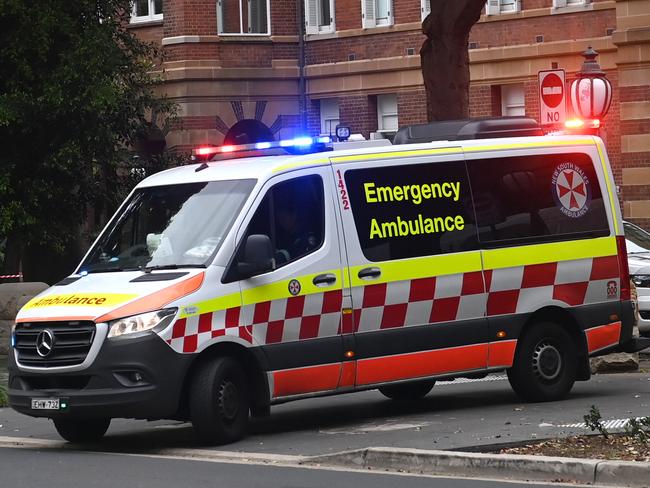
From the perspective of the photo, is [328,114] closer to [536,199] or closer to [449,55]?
[449,55]

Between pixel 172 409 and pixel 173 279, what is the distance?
942 millimetres

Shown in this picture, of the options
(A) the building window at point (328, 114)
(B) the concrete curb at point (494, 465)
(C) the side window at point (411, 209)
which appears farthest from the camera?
(A) the building window at point (328, 114)

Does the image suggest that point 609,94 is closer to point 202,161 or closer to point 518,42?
point 518,42

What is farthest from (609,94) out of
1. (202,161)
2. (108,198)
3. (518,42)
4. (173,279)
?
(173,279)

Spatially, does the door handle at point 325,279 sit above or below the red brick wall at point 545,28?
below

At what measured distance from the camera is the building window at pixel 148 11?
114 ft

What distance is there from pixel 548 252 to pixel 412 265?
144 centimetres

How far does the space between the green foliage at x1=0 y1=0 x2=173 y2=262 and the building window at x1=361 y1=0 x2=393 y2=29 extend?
9450mm

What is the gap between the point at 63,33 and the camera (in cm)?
2256

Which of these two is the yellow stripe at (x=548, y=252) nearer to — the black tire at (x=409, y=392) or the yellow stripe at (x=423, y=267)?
the yellow stripe at (x=423, y=267)

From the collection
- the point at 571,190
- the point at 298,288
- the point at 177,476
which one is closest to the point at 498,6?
the point at 571,190

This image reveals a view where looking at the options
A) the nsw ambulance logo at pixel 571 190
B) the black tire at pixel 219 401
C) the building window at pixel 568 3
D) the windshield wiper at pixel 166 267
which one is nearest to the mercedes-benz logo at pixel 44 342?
the windshield wiper at pixel 166 267

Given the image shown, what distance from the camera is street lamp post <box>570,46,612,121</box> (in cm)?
2498

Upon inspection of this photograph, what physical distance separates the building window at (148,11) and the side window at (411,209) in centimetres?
2237
